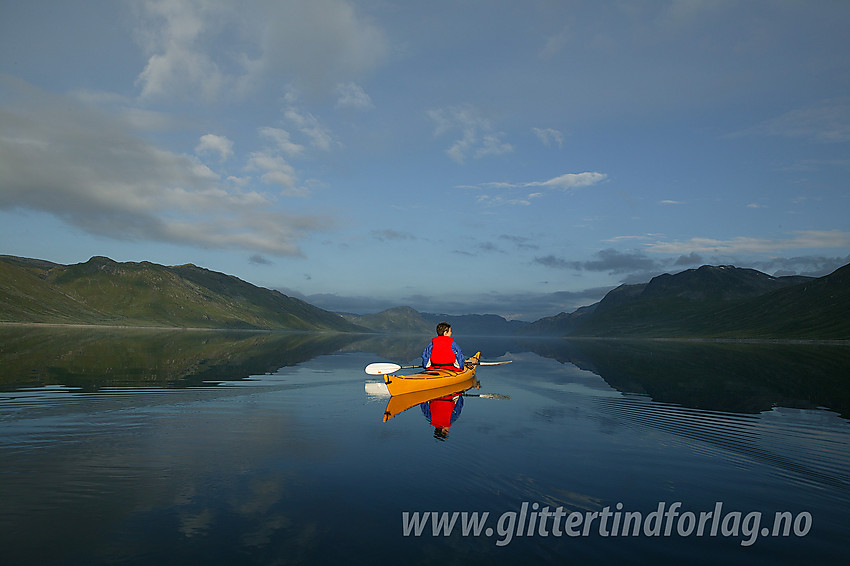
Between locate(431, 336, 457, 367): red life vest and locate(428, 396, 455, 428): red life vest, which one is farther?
locate(431, 336, 457, 367): red life vest

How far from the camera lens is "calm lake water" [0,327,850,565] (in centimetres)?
873

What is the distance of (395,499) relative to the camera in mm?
11102

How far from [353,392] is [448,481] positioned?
18.4 meters

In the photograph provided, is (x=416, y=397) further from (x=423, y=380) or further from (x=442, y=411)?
(x=442, y=411)

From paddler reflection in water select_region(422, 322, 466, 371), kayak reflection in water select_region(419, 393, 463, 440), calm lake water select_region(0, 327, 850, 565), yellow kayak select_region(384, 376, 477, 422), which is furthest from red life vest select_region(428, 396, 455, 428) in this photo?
paddler reflection in water select_region(422, 322, 466, 371)

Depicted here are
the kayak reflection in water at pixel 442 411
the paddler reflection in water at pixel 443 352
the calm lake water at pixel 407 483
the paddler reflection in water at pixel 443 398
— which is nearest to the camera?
the calm lake water at pixel 407 483

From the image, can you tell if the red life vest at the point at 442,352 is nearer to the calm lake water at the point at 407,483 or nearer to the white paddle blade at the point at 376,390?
the white paddle blade at the point at 376,390

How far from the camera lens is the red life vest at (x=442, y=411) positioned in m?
20.1

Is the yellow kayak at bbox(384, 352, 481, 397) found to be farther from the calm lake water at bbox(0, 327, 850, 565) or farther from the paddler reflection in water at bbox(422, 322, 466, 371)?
the calm lake water at bbox(0, 327, 850, 565)

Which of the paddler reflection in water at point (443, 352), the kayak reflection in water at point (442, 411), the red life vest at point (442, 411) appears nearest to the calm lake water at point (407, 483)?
the kayak reflection in water at point (442, 411)

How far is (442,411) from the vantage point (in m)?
23.2

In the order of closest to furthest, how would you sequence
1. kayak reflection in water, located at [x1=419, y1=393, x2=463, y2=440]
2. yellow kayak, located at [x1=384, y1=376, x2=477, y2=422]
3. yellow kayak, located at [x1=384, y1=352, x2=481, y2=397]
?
kayak reflection in water, located at [x1=419, y1=393, x2=463, y2=440], yellow kayak, located at [x1=384, y1=376, x2=477, y2=422], yellow kayak, located at [x1=384, y1=352, x2=481, y2=397]

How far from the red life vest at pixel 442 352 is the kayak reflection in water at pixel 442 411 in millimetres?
2327

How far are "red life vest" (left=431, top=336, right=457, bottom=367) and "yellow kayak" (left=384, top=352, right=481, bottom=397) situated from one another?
74 cm
